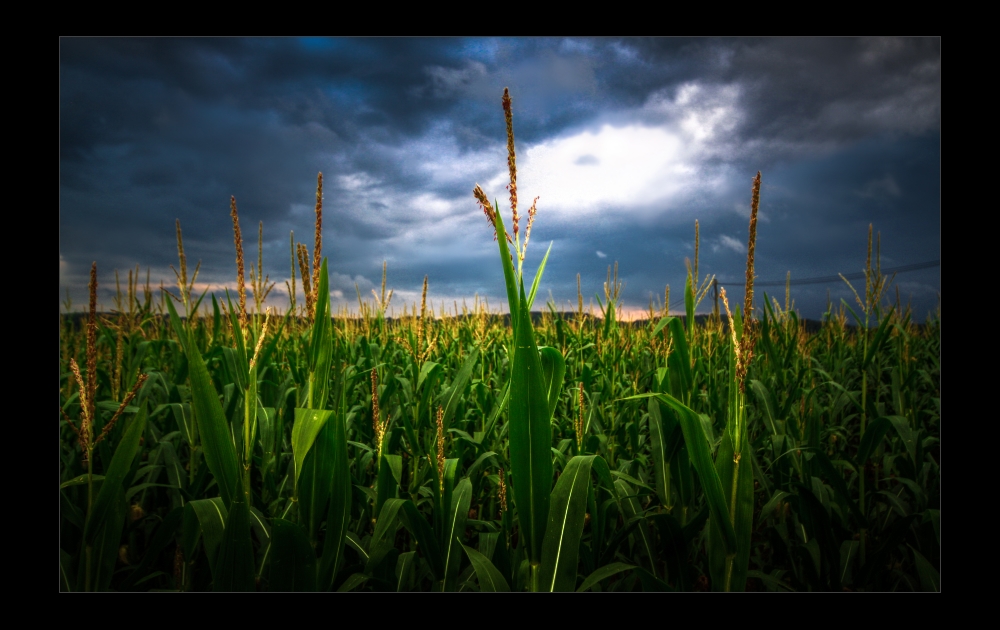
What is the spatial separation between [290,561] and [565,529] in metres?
0.73

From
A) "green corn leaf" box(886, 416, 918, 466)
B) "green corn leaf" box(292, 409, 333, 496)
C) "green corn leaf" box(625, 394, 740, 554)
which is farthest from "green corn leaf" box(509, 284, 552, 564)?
"green corn leaf" box(886, 416, 918, 466)

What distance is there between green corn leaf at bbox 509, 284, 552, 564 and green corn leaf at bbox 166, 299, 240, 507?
26.6 inches

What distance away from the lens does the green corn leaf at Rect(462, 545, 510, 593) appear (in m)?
1.29

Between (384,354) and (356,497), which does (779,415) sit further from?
(384,354)

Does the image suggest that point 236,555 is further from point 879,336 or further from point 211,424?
point 879,336

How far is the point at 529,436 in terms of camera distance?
1065 millimetres

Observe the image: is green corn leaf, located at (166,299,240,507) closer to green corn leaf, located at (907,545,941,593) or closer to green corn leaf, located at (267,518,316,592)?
green corn leaf, located at (267,518,316,592)

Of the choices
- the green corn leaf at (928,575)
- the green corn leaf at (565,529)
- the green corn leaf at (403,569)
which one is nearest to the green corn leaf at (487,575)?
the green corn leaf at (565,529)

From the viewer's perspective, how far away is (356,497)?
6.02 ft

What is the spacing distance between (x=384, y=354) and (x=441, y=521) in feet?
8.91

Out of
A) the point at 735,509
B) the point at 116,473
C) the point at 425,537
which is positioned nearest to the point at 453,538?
the point at 425,537
